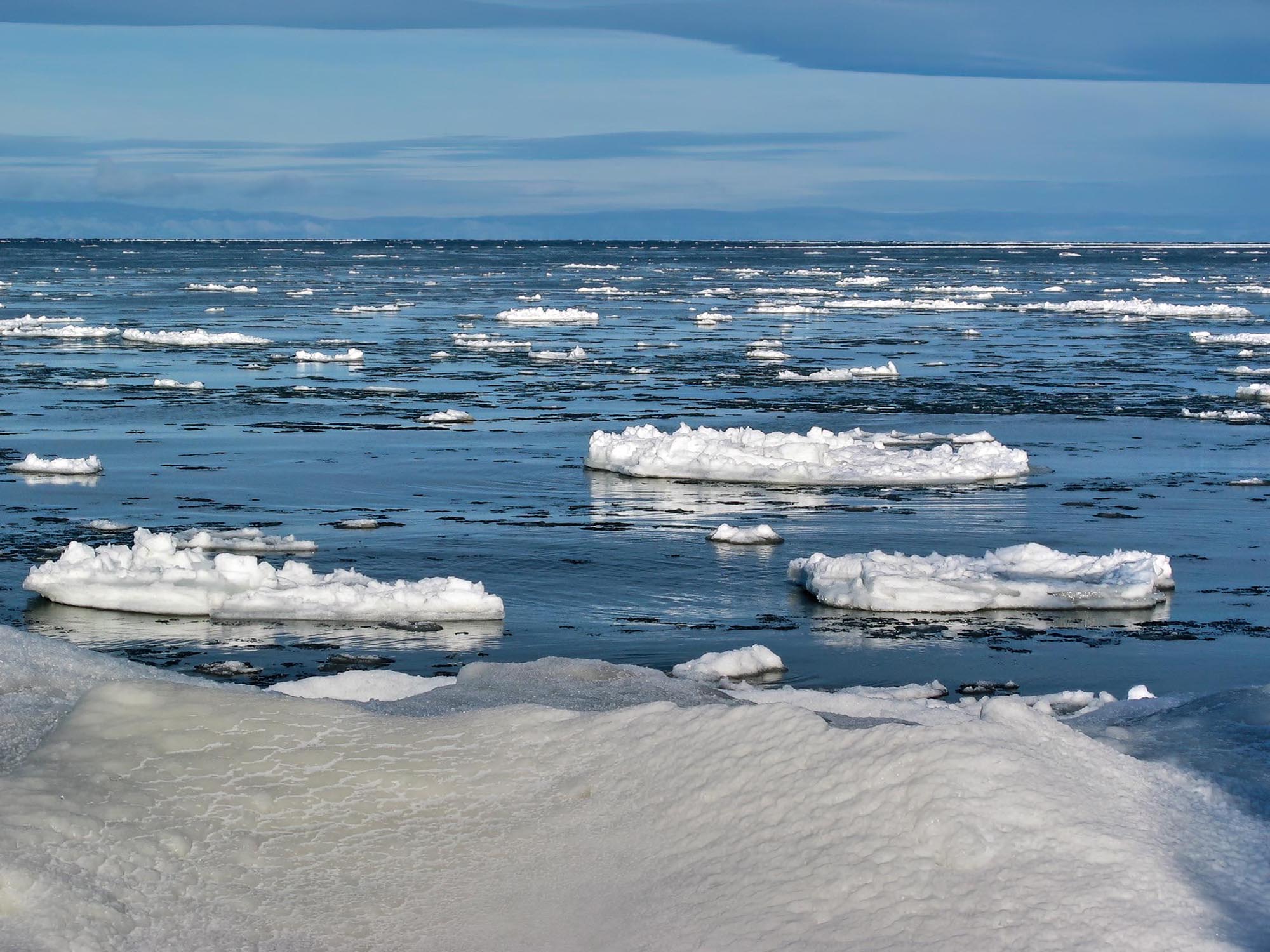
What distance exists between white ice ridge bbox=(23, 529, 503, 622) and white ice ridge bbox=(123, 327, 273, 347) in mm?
24420

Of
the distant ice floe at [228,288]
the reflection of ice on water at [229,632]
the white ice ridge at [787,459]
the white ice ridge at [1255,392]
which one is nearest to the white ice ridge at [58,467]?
the white ice ridge at [787,459]

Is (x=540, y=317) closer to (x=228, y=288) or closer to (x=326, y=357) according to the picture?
(x=326, y=357)

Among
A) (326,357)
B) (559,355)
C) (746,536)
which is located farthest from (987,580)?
(559,355)

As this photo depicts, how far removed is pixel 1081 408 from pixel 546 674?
18.7 meters

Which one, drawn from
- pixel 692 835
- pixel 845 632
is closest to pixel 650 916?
pixel 692 835

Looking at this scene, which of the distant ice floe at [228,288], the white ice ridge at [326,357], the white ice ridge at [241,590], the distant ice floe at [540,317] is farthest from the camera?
the distant ice floe at [228,288]

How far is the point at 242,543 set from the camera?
13781 millimetres

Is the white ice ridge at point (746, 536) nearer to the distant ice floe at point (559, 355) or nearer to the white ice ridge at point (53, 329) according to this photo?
the distant ice floe at point (559, 355)

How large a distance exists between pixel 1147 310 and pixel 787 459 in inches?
1447

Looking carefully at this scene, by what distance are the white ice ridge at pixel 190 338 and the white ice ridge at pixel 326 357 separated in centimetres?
427

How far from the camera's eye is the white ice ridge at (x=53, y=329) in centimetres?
3816

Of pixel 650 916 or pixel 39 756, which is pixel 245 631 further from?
pixel 650 916

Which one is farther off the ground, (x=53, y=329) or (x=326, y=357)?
(x=53, y=329)

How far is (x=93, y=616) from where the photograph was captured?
11836mm
